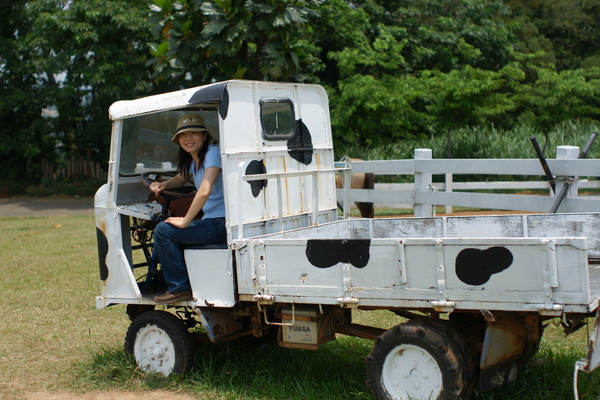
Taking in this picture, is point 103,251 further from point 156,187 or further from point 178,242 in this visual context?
point 178,242

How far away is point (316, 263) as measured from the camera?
4.52 m

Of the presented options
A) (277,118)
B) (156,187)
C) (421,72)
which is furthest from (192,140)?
(421,72)

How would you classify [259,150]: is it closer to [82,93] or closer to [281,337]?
[281,337]

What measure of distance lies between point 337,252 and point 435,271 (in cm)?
65

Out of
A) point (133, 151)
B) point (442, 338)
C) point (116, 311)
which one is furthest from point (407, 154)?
point (442, 338)

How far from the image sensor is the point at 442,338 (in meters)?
4.27

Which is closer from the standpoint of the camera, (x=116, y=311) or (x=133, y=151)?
(x=133, y=151)

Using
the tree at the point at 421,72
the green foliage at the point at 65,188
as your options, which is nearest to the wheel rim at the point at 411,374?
the tree at the point at 421,72

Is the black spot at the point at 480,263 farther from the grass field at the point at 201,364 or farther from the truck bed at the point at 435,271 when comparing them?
the grass field at the point at 201,364

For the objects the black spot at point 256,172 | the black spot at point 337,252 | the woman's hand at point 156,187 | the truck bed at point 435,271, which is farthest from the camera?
the woman's hand at point 156,187

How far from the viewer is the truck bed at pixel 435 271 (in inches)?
148

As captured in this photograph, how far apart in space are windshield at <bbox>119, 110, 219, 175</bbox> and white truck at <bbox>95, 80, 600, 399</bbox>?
0.04 ft

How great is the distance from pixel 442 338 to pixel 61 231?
12637mm

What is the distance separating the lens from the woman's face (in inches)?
219
